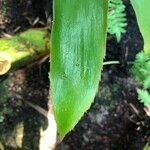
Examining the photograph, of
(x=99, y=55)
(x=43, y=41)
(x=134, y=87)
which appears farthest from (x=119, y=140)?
(x=99, y=55)

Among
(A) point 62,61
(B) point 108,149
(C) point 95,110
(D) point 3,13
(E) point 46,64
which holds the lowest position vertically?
(B) point 108,149

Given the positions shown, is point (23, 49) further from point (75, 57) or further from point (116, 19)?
point (75, 57)

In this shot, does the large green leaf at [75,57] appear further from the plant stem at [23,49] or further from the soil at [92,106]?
the soil at [92,106]

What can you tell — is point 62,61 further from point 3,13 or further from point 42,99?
point 3,13

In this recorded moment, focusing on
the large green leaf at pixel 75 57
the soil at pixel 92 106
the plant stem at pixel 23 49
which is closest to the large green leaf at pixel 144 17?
the large green leaf at pixel 75 57

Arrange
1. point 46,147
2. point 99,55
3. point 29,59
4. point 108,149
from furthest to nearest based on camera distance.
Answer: point 108,149 < point 46,147 < point 29,59 < point 99,55

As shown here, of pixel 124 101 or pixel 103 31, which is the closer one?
pixel 103 31

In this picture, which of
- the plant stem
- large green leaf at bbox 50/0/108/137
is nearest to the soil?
the plant stem
